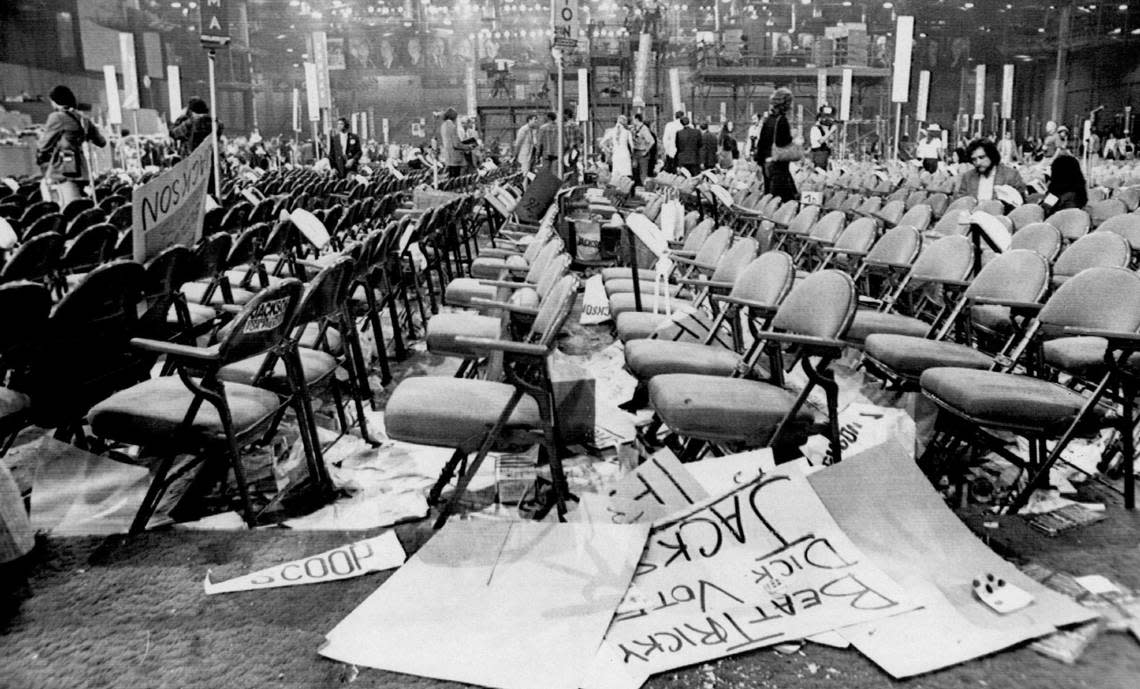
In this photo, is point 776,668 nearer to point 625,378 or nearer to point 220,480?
point 220,480

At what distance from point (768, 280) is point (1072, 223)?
3.60m

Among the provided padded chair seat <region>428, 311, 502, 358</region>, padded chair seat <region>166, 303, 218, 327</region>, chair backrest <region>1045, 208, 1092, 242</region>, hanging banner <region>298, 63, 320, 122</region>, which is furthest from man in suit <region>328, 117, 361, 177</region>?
chair backrest <region>1045, 208, 1092, 242</region>

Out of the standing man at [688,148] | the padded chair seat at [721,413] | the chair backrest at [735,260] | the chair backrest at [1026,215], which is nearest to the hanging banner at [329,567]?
the padded chair seat at [721,413]

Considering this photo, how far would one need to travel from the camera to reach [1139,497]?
10.1 feet

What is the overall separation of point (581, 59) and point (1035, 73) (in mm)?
22571

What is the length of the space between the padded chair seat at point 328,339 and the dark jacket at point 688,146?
1055cm

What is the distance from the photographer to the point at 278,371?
3.34 meters

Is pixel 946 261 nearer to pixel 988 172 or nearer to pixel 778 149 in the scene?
pixel 988 172

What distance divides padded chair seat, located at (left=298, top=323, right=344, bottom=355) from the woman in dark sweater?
5430 mm

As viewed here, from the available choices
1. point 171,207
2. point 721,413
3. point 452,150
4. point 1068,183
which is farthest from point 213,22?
point 452,150

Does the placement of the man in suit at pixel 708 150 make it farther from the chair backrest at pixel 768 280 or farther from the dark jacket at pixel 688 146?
the chair backrest at pixel 768 280

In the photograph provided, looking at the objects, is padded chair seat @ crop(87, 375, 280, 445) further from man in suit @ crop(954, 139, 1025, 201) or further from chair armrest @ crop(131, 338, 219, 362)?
man in suit @ crop(954, 139, 1025, 201)

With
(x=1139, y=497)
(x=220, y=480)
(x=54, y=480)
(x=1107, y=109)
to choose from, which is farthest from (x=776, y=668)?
(x=1107, y=109)

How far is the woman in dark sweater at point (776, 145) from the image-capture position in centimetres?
820
